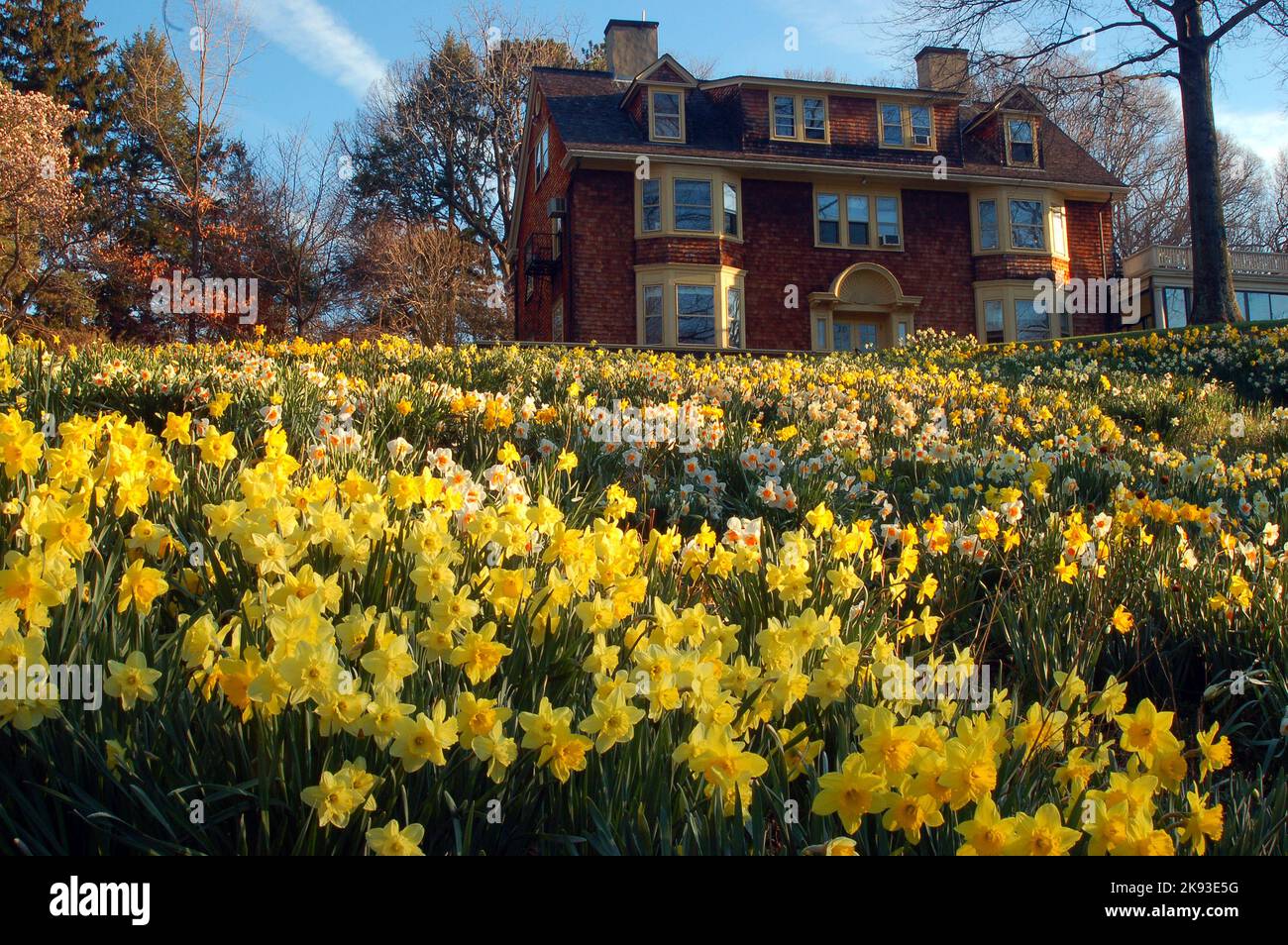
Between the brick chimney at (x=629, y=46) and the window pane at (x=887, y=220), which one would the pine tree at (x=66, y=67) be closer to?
the brick chimney at (x=629, y=46)

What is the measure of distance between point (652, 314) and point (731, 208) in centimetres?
365

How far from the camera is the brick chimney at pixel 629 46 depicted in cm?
2745

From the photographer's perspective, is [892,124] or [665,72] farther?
[892,124]

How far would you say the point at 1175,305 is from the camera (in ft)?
100

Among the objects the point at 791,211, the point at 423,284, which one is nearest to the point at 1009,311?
the point at 791,211

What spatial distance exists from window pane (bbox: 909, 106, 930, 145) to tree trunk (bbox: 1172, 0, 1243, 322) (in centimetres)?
809

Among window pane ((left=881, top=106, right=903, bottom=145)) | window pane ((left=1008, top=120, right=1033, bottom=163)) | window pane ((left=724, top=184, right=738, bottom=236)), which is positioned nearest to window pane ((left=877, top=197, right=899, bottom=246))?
window pane ((left=881, top=106, right=903, bottom=145))

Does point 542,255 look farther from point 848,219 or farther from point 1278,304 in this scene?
point 1278,304

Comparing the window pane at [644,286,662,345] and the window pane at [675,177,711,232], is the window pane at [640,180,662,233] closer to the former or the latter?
the window pane at [675,177,711,232]

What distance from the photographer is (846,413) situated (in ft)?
20.9

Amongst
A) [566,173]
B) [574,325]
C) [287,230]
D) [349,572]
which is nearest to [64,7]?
[287,230]

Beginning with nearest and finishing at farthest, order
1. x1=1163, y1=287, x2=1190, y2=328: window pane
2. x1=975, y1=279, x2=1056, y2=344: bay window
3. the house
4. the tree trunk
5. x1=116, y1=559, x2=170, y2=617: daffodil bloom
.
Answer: x1=116, y1=559, x2=170, y2=617: daffodil bloom → the tree trunk → x1=975, y1=279, x2=1056, y2=344: bay window → the house → x1=1163, y1=287, x2=1190, y2=328: window pane

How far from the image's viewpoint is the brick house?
77.5 ft
